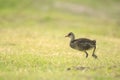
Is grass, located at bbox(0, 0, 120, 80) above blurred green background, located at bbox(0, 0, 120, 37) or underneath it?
underneath

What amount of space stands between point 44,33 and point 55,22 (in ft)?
26.2

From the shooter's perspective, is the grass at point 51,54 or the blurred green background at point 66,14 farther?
the blurred green background at point 66,14

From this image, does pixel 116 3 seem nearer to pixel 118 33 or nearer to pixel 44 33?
pixel 118 33

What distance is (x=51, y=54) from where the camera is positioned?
816 inches

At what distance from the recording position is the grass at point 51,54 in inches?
625

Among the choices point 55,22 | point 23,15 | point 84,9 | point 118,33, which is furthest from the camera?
point 84,9

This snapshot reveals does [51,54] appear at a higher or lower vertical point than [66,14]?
lower

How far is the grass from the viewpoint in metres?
15.9

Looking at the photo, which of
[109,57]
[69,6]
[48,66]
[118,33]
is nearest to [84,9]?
[69,6]

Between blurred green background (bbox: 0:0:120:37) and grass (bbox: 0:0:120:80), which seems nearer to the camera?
grass (bbox: 0:0:120:80)

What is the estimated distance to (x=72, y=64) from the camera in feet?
58.8

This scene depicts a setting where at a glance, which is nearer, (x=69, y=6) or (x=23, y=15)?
(x=23, y=15)

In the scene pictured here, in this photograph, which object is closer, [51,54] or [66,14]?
[51,54]

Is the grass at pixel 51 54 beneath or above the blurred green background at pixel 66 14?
beneath
